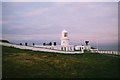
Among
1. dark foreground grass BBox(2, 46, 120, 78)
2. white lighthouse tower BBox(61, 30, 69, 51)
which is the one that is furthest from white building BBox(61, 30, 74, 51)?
dark foreground grass BBox(2, 46, 120, 78)

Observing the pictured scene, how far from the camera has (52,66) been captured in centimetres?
1430

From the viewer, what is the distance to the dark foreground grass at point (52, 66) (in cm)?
1352

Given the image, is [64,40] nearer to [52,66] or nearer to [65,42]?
[65,42]

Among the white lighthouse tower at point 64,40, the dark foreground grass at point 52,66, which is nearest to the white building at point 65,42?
the white lighthouse tower at point 64,40

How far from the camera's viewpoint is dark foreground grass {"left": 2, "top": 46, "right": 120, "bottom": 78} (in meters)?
13.5

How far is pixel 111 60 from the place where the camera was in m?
16.1

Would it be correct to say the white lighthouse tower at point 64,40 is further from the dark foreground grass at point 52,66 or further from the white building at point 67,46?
the dark foreground grass at point 52,66

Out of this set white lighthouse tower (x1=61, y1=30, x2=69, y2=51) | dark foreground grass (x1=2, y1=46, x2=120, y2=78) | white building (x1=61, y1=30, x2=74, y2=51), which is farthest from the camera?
white building (x1=61, y1=30, x2=74, y2=51)

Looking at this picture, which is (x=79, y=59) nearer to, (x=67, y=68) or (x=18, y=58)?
(x=67, y=68)

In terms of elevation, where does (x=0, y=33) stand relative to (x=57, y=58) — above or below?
above

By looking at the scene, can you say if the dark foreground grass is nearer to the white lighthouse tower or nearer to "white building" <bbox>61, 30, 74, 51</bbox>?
the white lighthouse tower

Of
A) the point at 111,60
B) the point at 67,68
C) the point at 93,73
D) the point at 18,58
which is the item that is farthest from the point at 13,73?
the point at 111,60

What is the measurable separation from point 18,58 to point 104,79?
4.70 metres

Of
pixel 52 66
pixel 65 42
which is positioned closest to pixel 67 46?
pixel 65 42
